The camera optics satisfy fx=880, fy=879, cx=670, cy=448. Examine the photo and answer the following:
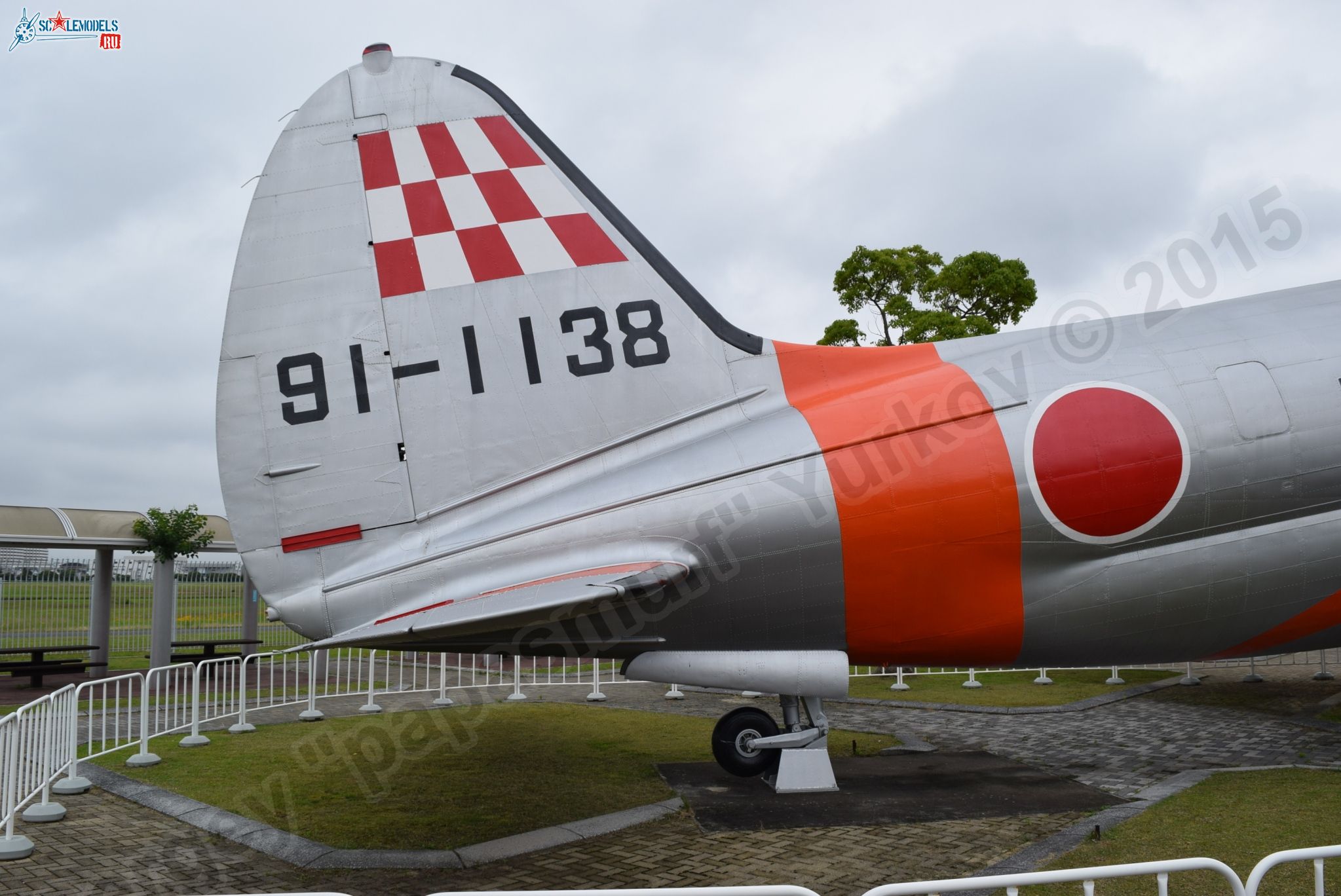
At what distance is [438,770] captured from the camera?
9.18 m

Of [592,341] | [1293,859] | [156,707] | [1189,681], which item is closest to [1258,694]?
[1189,681]

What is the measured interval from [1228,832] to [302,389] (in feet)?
24.7

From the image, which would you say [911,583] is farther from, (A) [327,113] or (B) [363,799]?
(A) [327,113]

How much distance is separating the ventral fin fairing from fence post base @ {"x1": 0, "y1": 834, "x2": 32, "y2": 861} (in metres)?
2.72

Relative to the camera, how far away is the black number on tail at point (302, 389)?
644 cm

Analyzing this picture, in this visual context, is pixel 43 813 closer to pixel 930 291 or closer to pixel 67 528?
pixel 67 528

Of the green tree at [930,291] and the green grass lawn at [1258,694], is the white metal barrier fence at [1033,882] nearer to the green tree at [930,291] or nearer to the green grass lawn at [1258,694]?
the green grass lawn at [1258,694]

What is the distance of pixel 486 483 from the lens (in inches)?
254

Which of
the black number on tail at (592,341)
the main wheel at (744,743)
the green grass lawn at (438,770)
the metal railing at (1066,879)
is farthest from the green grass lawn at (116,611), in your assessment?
the metal railing at (1066,879)

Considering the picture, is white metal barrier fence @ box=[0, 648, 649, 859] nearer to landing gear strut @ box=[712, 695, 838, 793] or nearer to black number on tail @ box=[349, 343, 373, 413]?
black number on tail @ box=[349, 343, 373, 413]

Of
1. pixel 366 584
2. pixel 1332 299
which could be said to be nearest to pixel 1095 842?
pixel 1332 299

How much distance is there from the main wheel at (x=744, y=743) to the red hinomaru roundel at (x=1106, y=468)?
2826mm

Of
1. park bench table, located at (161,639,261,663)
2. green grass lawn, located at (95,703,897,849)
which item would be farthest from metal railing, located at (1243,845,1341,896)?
park bench table, located at (161,639,261,663)

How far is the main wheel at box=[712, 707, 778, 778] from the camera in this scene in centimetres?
725
